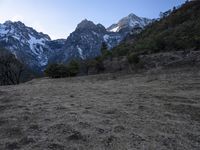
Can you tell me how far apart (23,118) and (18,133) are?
158 cm

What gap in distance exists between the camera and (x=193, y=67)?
19781 millimetres

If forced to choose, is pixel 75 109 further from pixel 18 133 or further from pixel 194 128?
pixel 194 128

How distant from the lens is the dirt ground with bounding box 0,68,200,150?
715cm

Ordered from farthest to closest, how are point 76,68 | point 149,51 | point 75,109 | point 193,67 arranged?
point 76,68 < point 149,51 < point 193,67 < point 75,109

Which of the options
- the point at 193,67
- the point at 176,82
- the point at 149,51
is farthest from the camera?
the point at 149,51

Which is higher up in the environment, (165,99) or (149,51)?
(149,51)

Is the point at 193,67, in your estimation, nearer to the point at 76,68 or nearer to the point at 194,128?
the point at 194,128

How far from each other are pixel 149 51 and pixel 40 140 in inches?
948

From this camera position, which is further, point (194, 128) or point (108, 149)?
point (194, 128)

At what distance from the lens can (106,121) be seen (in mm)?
8859

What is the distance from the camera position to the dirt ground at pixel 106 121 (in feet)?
23.5

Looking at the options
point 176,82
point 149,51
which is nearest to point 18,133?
point 176,82

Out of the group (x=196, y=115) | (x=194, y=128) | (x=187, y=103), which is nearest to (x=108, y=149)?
(x=194, y=128)

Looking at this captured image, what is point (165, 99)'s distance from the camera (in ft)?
38.6
